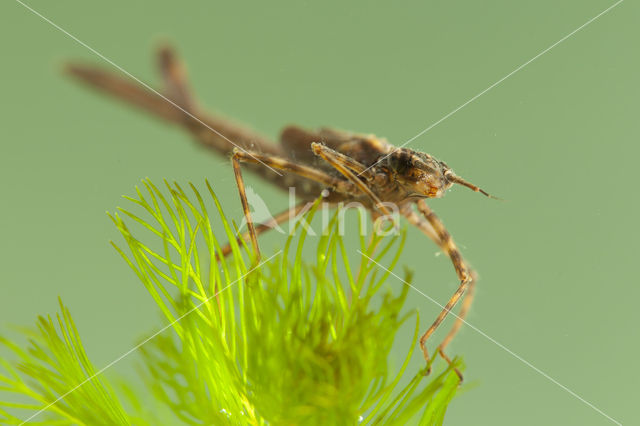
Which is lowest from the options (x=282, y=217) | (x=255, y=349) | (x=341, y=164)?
(x=255, y=349)

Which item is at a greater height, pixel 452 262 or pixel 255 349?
pixel 452 262

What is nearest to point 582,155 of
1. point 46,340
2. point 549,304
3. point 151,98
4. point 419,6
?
point 549,304

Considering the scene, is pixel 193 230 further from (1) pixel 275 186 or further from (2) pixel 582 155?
(2) pixel 582 155

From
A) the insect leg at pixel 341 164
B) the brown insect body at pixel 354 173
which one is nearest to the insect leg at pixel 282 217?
the brown insect body at pixel 354 173

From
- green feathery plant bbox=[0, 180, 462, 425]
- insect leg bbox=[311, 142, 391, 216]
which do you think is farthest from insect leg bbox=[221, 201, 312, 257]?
green feathery plant bbox=[0, 180, 462, 425]

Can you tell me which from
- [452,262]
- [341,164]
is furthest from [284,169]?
[452,262]

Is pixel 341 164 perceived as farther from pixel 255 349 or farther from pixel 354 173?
pixel 255 349

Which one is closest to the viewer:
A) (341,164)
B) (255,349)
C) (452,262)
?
(255,349)

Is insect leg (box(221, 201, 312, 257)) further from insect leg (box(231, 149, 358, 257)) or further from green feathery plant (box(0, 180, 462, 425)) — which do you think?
green feathery plant (box(0, 180, 462, 425))
